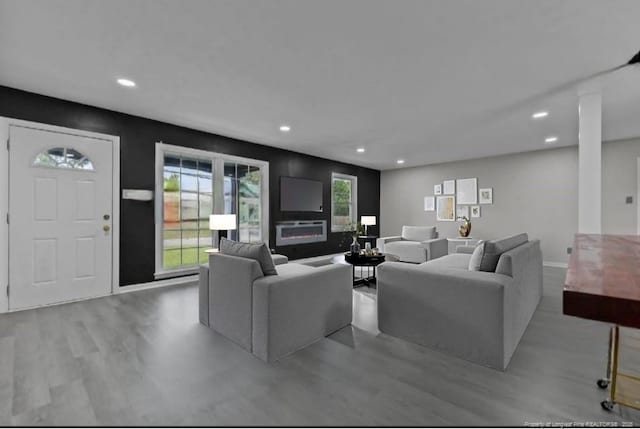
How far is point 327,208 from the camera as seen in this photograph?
24.1ft

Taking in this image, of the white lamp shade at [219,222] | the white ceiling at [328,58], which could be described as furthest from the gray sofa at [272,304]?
the white ceiling at [328,58]

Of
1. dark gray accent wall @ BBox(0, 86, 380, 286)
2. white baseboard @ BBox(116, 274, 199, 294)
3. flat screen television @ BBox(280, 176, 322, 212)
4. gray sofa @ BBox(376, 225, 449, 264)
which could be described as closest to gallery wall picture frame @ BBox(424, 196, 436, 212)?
gray sofa @ BBox(376, 225, 449, 264)

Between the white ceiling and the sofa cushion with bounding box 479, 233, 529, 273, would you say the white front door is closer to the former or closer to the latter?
the white ceiling

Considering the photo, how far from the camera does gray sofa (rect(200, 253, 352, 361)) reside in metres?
2.18

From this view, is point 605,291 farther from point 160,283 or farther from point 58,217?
point 160,283

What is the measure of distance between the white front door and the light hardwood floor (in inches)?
28.8

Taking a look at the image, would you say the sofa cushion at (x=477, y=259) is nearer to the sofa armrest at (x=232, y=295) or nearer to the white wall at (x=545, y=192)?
the sofa armrest at (x=232, y=295)

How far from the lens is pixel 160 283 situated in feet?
14.2

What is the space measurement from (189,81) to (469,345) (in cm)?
350

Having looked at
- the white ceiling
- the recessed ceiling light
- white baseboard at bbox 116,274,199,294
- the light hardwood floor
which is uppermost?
the white ceiling

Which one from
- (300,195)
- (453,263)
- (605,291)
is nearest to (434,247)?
(453,263)

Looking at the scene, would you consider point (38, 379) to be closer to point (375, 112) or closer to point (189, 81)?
point (189, 81)

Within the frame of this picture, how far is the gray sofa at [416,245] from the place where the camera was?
602 centimetres

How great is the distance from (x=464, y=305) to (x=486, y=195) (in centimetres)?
562
